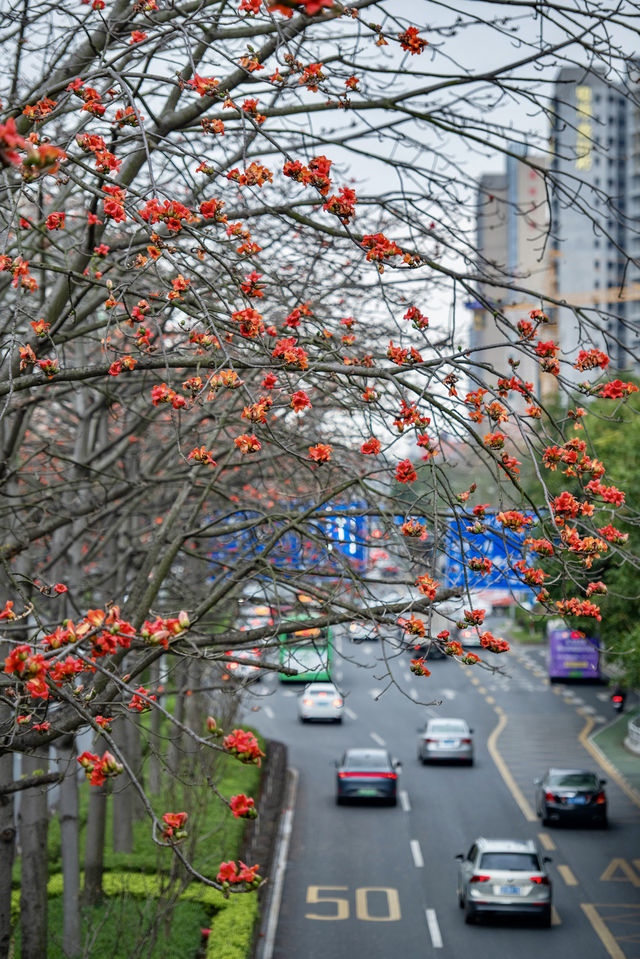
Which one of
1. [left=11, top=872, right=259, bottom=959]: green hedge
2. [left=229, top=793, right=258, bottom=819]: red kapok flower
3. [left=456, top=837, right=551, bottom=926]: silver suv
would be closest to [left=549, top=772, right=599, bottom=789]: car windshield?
[left=456, top=837, right=551, bottom=926]: silver suv

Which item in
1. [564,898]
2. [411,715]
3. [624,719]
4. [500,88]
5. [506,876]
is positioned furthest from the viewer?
[411,715]

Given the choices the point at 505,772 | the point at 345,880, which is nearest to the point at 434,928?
the point at 345,880

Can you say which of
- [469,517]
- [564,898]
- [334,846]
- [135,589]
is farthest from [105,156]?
→ [334,846]

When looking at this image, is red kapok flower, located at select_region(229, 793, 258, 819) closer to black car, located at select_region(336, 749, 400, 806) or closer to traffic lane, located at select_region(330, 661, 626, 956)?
traffic lane, located at select_region(330, 661, 626, 956)

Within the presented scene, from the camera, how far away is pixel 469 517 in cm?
677

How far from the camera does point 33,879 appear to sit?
11.9 meters

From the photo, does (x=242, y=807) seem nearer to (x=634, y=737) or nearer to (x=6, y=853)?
(x=6, y=853)

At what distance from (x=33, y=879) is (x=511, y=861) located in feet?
28.9

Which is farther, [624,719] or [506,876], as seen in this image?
[624,719]

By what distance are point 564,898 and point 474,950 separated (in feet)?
11.3

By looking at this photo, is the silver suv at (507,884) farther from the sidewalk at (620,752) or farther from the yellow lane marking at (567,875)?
the sidewalk at (620,752)

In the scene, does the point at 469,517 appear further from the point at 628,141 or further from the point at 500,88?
the point at 628,141

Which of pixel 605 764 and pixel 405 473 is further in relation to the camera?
pixel 605 764

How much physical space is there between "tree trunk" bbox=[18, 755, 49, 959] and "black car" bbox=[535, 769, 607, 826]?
15050mm
